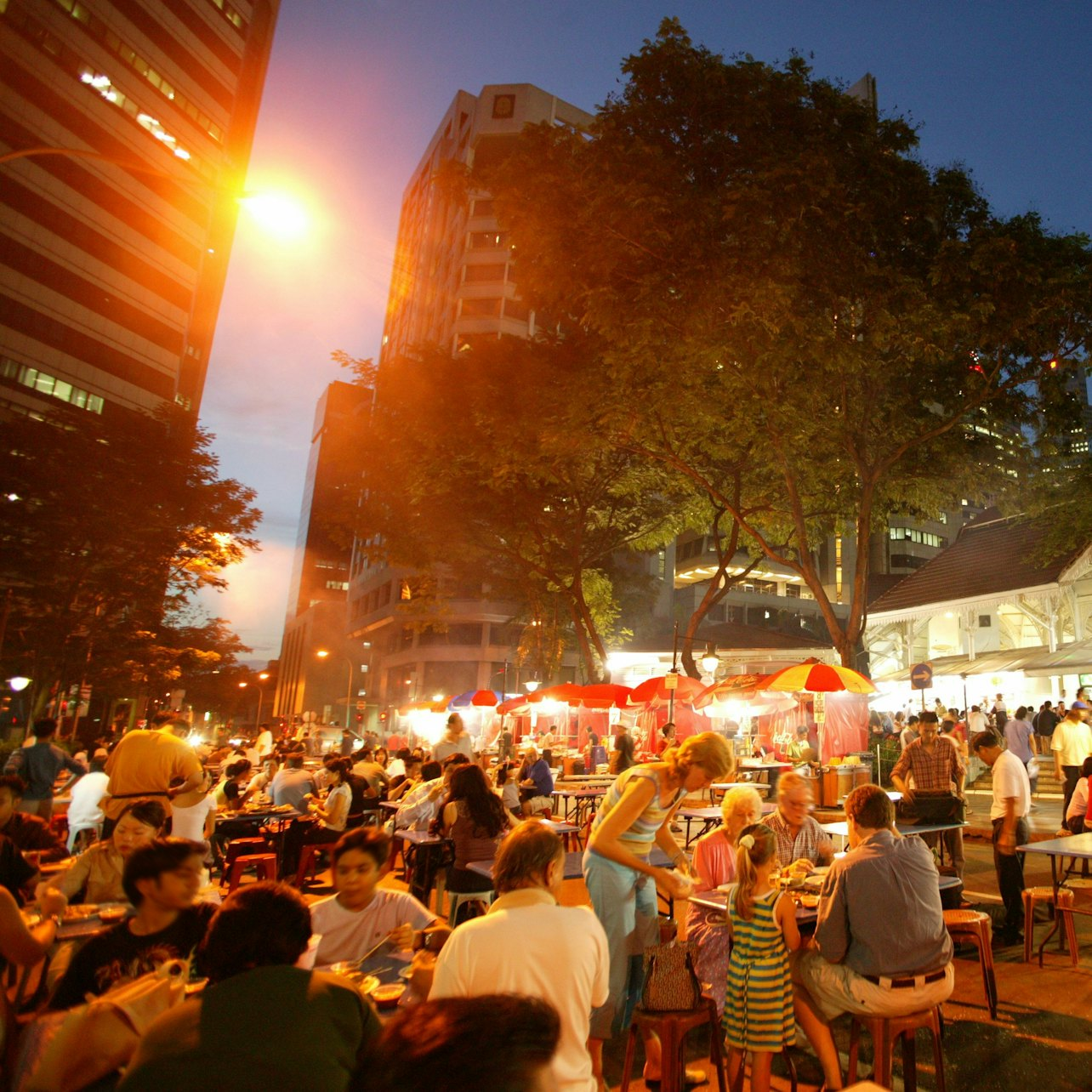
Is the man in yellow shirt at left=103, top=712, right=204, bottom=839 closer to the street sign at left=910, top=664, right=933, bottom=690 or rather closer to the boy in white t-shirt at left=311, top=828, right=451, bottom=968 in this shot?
the boy in white t-shirt at left=311, top=828, right=451, bottom=968

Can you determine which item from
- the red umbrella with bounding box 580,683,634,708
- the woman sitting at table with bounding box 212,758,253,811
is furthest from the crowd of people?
the red umbrella with bounding box 580,683,634,708

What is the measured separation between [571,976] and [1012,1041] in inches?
162

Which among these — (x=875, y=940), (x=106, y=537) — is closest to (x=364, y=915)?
(x=875, y=940)

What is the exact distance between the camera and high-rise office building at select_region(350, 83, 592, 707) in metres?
52.0

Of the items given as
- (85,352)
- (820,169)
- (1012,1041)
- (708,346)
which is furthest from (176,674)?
(1012,1041)

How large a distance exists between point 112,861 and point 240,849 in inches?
224

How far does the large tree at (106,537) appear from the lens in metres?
22.8

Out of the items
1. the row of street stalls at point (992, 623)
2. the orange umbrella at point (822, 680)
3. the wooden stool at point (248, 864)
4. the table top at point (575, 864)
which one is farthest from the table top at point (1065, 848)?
the row of street stalls at point (992, 623)

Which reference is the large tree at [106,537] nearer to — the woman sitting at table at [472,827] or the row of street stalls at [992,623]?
the woman sitting at table at [472,827]

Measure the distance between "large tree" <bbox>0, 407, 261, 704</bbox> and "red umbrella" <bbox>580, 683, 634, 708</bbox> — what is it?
14.3m

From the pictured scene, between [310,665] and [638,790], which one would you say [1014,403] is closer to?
[638,790]

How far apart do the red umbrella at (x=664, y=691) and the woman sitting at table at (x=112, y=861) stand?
1320 cm

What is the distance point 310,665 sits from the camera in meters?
88.1

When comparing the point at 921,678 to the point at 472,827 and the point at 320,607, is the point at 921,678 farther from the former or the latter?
the point at 320,607
